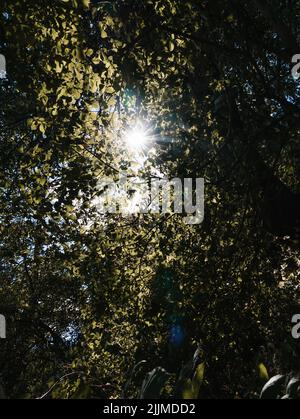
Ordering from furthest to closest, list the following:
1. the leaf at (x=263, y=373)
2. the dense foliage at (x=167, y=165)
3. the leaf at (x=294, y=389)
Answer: the dense foliage at (x=167, y=165) → the leaf at (x=263, y=373) → the leaf at (x=294, y=389)

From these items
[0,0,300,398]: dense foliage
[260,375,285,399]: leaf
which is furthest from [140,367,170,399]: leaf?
[0,0,300,398]: dense foliage

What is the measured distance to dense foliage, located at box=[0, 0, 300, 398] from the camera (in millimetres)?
4707

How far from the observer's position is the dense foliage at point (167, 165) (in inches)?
185

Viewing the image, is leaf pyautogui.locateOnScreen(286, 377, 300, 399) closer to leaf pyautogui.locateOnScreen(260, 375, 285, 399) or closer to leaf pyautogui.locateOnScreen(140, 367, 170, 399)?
leaf pyautogui.locateOnScreen(260, 375, 285, 399)

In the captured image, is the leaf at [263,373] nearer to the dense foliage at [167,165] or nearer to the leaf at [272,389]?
the dense foliage at [167,165]

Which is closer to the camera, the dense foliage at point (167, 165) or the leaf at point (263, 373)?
the leaf at point (263, 373)

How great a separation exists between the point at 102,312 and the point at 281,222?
149 inches

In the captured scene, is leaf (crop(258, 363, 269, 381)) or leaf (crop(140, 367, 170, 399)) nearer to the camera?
leaf (crop(140, 367, 170, 399))

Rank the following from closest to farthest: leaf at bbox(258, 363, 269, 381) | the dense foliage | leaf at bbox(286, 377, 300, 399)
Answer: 1. leaf at bbox(286, 377, 300, 399)
2. leaf at bbox(258, 363, 269, 381)
3. the dense foliage

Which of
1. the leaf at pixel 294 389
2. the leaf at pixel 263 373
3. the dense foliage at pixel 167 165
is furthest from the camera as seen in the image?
the dense foliage at pixel 167 165

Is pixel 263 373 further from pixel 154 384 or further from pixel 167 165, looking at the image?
pixel 167 165

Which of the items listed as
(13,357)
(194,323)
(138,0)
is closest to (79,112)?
(138,0)

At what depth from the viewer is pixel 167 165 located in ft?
26.4

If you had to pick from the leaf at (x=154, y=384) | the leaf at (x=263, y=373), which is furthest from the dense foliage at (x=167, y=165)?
the leaf at (x=154, y=384)
